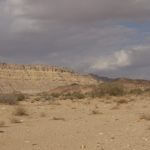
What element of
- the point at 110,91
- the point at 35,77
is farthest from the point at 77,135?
the point at 35,77

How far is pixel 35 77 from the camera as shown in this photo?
14662 centimetres

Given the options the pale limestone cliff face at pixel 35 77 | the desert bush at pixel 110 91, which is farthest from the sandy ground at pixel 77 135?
the pale limestone cliff face at pixel 35 77

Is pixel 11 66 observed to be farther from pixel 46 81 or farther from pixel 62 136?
pixel 62 136

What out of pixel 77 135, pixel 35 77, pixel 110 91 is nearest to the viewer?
pixel 77 135

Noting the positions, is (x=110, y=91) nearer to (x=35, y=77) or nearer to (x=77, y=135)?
(x=77, y=135)

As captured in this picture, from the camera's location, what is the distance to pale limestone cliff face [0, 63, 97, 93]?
138m

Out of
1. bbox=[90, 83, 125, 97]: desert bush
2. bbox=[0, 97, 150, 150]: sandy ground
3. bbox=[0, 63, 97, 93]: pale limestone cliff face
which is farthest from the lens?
bbox=[0, 63, 97, 93]: pale limestone cliff face

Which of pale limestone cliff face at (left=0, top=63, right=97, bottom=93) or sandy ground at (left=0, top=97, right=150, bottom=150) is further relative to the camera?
pale limestone cliff face at (left=0, top=63, right=97, bottom=93)

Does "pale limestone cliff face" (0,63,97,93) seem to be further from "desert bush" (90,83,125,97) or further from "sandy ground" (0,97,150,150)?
"sandy ground" (0,97,150,150)

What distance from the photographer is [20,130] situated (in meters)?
17.2

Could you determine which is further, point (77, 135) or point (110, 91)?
point (110, 91)

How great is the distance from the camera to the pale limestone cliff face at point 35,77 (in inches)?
5428

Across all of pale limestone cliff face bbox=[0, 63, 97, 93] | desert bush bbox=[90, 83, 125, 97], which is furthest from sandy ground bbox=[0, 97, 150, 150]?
pale limestone cliff face bbox=[0, 63, 97, 93]

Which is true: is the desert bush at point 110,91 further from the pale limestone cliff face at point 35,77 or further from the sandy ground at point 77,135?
the pale limestone cliff face at point 35,77
